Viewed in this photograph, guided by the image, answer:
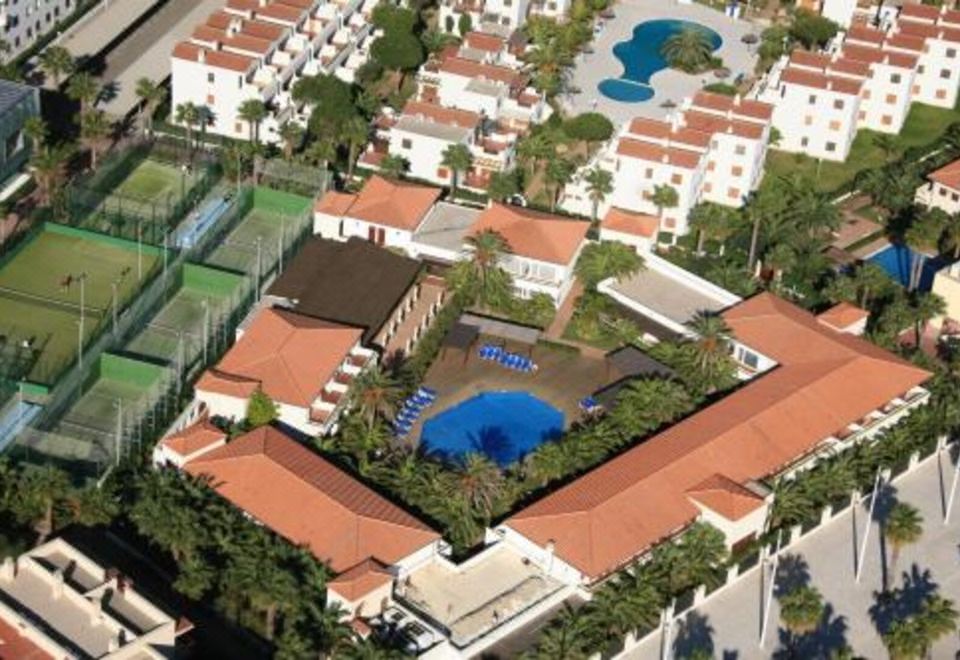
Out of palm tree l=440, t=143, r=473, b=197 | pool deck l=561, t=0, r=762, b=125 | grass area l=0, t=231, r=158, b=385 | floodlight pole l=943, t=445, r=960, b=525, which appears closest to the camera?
floodlight pole l=943, t=445, r=960, b=525

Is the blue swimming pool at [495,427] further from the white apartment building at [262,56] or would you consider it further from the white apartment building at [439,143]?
the white apartment building at [262,56]

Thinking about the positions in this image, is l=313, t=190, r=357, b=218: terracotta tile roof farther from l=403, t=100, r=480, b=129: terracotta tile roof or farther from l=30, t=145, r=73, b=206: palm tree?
l=30, t=145, r=73, b=206: palm tree

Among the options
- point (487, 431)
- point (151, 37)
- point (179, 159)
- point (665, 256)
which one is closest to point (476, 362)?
point (487, 431)

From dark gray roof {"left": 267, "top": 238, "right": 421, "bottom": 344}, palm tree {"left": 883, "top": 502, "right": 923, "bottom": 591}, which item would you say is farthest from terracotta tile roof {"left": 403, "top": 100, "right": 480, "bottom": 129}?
palm tree {"left": 883, "top": 502, "right": 923, "bottom": 591}

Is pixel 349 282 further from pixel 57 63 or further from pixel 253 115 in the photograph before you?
pixel 57 63

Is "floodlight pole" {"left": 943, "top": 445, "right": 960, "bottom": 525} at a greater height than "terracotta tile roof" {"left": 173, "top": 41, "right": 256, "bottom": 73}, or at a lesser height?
lesser

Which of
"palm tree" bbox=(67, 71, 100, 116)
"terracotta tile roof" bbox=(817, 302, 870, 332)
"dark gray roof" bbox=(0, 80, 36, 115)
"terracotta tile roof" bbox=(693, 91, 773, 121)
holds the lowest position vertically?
"terracotta tile roof" bbox=(817, 302, 870, 332)

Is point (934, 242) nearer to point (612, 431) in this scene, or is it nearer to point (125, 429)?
point (612, 431)
